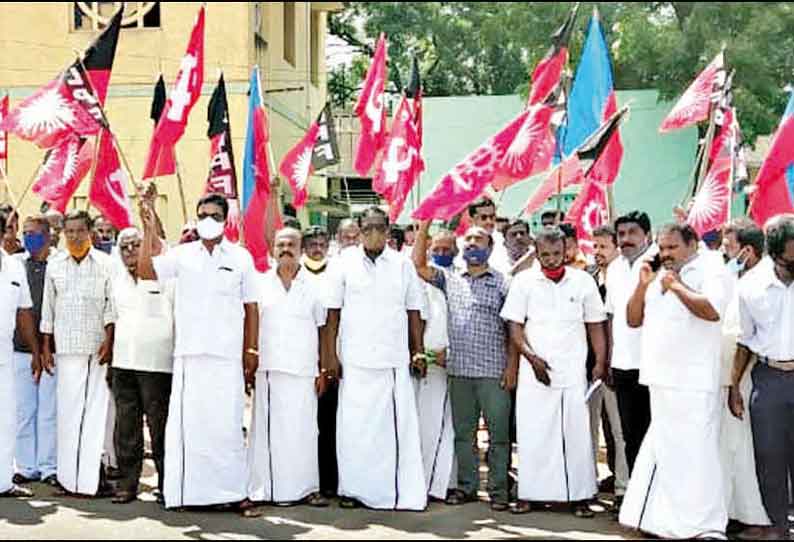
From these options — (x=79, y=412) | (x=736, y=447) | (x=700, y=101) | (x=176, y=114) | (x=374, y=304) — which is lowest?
(x=736, y=447)

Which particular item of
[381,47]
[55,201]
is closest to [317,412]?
[55,201]

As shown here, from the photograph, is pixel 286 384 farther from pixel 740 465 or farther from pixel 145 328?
pixel 740 465

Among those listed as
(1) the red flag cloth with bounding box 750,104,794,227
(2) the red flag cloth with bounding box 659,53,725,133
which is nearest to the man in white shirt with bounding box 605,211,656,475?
(1) the red flag cloth with bounding box 750,104,794,227

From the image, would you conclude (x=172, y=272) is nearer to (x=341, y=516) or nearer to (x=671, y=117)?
(x=341, y=516)

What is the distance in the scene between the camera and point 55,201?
9.02 metres

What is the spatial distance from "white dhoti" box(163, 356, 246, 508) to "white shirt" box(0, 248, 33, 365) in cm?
121

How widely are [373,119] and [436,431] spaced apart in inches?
169

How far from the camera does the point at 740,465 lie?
242 inches

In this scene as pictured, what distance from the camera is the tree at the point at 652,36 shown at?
19.1 meters

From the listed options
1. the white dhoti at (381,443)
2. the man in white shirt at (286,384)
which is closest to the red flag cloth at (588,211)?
the white dhoti at (381,443)

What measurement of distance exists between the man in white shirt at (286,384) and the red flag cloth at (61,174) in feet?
9.80

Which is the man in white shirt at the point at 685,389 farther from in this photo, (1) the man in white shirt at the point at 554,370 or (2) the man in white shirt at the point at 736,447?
(1) the man in white shirt at the point at 554,370

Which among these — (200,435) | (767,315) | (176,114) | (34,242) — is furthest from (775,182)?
(34,242)

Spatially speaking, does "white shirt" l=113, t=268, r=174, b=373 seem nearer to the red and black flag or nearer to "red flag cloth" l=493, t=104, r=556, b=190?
the red and black flag
